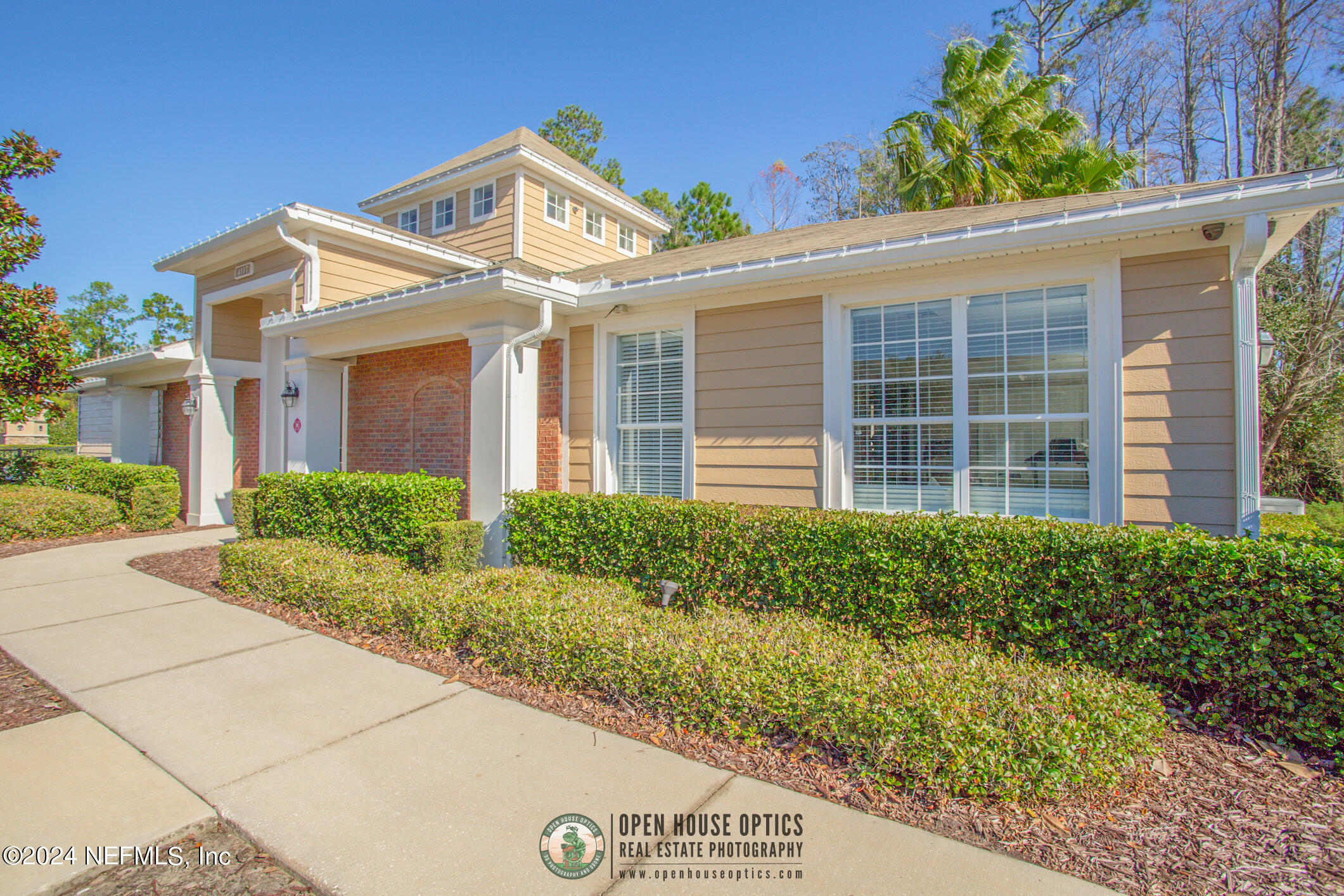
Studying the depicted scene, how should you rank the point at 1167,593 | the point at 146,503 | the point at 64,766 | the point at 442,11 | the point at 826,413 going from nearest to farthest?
the point at 64,766 → the point at 1167,593 → the point at 826,413 → the point at 442,11 → the point at 146,503

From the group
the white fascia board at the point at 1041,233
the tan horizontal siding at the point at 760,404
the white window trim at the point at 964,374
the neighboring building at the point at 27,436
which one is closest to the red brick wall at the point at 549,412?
the white fascia board at the point at 1041,233

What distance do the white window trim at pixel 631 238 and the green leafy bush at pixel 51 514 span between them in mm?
10504

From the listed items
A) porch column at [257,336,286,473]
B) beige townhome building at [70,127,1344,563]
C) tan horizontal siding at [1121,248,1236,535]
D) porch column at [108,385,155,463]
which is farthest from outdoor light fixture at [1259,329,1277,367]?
porch column at [108,385,155,463]

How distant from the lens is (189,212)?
608 inches

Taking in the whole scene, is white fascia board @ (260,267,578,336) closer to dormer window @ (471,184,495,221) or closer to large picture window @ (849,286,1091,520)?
large picture window @ (849,286,1091,520)

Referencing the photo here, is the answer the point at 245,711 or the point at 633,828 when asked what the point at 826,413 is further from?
the point at 245,711

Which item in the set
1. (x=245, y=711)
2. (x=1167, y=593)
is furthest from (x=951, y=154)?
(x=245, y=711)

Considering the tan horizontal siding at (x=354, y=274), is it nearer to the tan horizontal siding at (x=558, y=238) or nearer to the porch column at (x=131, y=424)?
the tan horizontal siding at (x=558, y=238)

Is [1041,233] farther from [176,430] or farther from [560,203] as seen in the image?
[176,430]

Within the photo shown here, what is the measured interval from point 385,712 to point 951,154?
14.4 metres

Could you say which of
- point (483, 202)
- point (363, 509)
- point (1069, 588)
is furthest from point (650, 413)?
point (483, 202)

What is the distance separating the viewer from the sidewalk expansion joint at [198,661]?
4.04 meters

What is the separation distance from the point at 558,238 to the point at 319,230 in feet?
15.9

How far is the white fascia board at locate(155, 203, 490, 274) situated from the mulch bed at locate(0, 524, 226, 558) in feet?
14.7
